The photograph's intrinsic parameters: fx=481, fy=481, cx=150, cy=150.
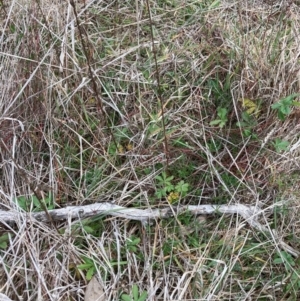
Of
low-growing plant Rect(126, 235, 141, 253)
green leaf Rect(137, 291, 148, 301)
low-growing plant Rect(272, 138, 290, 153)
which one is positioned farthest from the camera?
low-growing plant Rect(272, 138, 290, 153)

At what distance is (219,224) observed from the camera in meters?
1.57

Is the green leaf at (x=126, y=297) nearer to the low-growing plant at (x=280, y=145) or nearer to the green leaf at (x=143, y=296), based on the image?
the green leaf at (x=143, y=296)

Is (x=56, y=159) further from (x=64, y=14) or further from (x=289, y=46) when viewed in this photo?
(x=289, y=46)

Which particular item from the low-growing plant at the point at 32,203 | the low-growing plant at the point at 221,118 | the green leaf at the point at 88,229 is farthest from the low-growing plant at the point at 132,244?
the low-growing plant at the point at 221,118

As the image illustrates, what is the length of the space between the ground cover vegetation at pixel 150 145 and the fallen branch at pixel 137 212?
0.02 meters

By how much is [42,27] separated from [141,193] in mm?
800

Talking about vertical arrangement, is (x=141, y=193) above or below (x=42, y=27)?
below

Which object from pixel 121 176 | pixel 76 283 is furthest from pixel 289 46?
pixel 76 283

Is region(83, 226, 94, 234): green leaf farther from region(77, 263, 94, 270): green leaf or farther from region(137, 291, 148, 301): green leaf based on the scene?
region(137, 291, 148, 301): green leaf

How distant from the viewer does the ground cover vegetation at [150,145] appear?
1.48 metres

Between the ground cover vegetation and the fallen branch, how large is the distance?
0.02m

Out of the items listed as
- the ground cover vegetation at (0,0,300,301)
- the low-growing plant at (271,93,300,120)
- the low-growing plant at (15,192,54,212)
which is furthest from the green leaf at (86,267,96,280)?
the low-growing plant at (271,93,300,120)

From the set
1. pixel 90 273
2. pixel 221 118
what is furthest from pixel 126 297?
pixel 221 118

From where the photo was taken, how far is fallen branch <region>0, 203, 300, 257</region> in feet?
5.11
